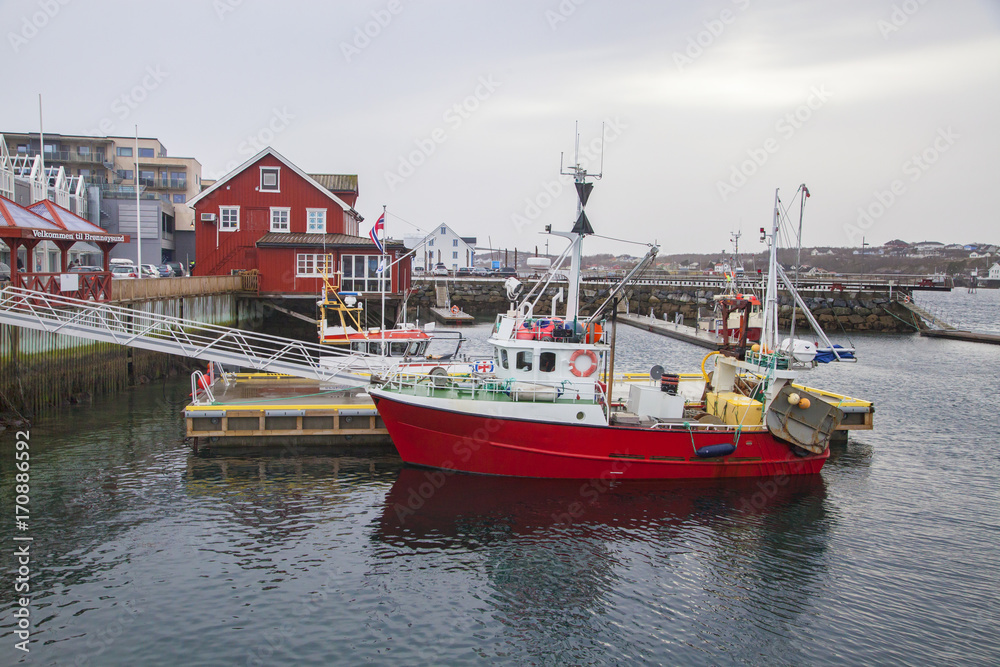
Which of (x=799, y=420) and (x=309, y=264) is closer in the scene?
(x=799, y=420)

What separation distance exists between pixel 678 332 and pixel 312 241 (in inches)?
1060

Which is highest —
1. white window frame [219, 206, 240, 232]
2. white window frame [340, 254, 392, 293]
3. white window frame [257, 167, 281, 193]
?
white window frame [257, 167, 281, 193]

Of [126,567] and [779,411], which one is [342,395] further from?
[779,411]

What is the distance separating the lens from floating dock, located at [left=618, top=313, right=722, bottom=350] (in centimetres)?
4596

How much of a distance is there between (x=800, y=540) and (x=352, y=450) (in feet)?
40.2

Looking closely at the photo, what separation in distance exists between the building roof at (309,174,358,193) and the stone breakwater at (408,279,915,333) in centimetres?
1146

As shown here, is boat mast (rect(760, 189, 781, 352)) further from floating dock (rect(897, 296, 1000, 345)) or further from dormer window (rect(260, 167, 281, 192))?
floating dock (rect(897, 296, 1000, 345))

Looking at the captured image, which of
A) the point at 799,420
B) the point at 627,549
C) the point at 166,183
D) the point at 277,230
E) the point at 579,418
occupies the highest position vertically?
the point at 166,183

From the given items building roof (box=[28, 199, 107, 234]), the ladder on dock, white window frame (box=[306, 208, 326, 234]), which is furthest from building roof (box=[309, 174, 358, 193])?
the ladder on dock

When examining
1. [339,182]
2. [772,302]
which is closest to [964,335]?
[772,302]

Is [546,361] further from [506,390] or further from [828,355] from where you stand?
[828,355]

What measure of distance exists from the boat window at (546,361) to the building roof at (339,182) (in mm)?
38615

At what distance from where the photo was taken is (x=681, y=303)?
73500 mm

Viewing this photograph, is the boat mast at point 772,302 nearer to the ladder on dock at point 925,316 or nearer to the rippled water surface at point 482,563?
the rippled water surface at point 482,563
